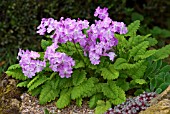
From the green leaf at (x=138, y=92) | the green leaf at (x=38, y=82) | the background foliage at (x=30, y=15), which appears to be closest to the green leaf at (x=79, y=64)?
the green leaf at (x=38, y=82)

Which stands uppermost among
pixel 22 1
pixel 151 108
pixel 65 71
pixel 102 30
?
pixel 22 1

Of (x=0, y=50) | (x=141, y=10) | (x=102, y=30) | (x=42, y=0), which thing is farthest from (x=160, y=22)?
(x=102, y=30)

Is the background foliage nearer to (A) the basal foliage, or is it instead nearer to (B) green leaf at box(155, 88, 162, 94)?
(A) the basal foliage

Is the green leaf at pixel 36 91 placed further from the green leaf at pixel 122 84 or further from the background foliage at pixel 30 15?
the background foliage at pixel 30 15

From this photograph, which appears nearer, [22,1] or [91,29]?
[91,29]

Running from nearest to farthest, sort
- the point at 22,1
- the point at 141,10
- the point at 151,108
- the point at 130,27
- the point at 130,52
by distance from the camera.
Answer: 1. the point at 151,108
2. the point at 130,52
3. the point at 130,27
4. the point at 22,1
5. the point at 141,10

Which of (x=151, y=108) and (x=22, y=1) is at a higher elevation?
(x=22, y=1)

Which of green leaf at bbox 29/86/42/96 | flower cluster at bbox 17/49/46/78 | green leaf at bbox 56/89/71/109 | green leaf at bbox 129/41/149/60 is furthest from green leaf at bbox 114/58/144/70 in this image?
green leaf at bbox 29/86/42/96

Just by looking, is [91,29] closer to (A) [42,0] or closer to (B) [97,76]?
(B) [97,76]
